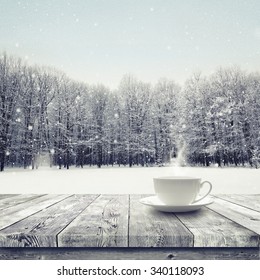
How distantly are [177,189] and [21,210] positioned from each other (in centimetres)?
42

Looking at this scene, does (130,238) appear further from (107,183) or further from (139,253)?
(107,183)

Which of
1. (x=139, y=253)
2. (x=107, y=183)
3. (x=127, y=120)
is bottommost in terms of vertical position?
(x=107, y=183)

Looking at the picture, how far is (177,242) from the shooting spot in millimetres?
565

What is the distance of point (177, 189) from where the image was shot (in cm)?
79

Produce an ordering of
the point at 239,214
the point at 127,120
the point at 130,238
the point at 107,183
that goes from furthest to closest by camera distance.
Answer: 1. the point at 127,120
2. the point at 107,183
3. the point at 239,214
4. the point at 130,238

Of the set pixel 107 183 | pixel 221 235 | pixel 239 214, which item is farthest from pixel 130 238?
pixel 107 183

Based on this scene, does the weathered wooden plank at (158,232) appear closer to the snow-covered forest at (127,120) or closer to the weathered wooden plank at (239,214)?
the weathered wooden plank at (239,214)

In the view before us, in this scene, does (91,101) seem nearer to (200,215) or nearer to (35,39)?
(35,39)

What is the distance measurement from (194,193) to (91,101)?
16.7 metres

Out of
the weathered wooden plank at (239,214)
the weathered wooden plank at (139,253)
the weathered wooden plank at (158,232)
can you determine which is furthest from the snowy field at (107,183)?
the weathered wooden plank at (139,253)

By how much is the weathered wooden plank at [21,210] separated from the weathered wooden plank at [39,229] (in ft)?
0.08

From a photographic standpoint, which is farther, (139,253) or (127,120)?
(127,120)

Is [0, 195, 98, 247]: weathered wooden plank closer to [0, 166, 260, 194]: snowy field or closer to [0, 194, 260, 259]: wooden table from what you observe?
[0, 194, 260, 259]: wooden table
